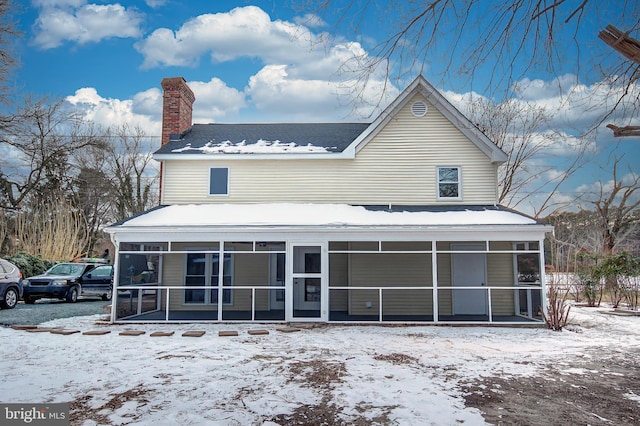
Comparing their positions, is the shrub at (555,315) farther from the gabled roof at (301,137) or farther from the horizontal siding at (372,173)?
the gabled roof at (301,137)

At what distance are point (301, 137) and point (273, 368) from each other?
33.9 feet

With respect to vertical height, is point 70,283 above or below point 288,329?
above

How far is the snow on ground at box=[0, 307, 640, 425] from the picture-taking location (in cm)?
518

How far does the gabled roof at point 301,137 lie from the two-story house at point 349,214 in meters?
0.07

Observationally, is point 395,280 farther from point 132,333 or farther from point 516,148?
point 516,148

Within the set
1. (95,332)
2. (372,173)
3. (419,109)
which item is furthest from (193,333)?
(419,109)

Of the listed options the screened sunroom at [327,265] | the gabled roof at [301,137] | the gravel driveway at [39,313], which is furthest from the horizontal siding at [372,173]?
the gravel driveway at [39,313]

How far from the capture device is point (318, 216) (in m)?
12.8

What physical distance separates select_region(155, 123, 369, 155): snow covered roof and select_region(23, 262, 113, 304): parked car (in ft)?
23.4

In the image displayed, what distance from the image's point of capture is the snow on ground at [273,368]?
17.0ft

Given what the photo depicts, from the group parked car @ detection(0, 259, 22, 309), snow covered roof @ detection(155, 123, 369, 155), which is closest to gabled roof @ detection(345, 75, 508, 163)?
snow covered roof @ detection(155, 123, 369, 155)

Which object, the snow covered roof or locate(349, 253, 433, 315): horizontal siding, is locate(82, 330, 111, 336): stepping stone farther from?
locate(349, 253, 433, 315): horizontal siding

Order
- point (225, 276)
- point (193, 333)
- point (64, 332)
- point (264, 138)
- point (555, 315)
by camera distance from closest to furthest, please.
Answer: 1. point (64, 332)
2. point (193, 333)
3. point (555, 315)
4. point (225, 276)
5. point (264, 138)

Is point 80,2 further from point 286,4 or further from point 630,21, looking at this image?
point 630,21
